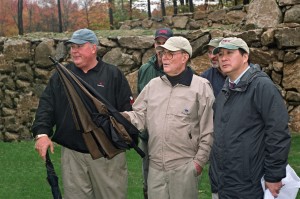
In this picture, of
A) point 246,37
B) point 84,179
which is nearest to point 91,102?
point 84,179

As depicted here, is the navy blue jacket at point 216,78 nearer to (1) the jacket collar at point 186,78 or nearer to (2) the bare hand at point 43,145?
(1) the jacket collar at point 186,78

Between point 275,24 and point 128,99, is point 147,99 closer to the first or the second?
point 128,99

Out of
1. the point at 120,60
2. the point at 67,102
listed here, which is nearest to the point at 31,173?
the point at 67,102

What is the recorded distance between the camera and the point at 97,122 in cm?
370

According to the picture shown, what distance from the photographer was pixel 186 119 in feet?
11.6

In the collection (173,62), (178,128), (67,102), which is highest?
(173,62)

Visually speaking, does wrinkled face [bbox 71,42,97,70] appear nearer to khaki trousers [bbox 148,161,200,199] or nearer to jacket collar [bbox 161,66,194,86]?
jacket collar [bbox 161,66,194,86]

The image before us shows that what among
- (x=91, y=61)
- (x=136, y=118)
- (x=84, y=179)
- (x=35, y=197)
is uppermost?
(x=91, y=61)

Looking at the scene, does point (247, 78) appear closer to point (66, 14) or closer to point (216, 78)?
point (216, 78)

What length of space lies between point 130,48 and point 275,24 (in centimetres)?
284

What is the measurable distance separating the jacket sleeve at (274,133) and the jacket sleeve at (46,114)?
1.78m

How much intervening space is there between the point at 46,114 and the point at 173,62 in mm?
1142

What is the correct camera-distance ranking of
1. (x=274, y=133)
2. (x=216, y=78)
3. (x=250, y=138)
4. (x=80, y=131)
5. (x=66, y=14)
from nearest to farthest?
(x=274, y=133) → (x=250, y=138) → (x=80, y=131) → (x=216, y=78) → (x=66, y=14)

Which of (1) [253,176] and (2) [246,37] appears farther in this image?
(2) [246,37]
